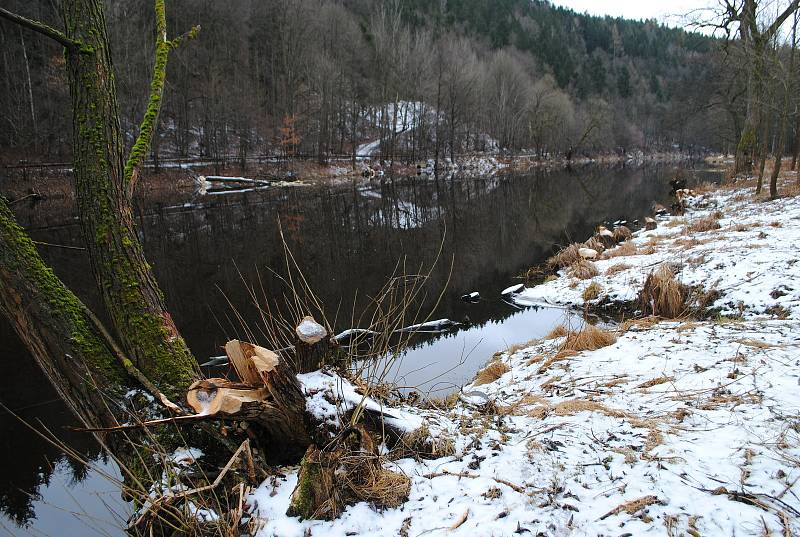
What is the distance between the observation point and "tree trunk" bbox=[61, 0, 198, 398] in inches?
118

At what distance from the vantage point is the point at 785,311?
5957 millimetres

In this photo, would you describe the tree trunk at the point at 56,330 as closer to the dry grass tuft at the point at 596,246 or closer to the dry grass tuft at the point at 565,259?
the dry grass tuft at the point at 565,259

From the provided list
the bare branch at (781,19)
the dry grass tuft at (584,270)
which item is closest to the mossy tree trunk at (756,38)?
the bare branch at (781,19)

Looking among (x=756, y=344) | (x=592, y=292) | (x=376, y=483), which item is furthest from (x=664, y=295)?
(x=376, y=483)

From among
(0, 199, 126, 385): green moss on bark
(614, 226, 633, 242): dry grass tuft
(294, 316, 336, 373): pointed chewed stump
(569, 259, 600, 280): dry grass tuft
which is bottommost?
(569, 259, 600, 280): dry grass tuft

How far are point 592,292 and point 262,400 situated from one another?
7.94 meters

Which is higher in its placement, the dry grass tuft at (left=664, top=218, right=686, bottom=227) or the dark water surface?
the dry grass tuft at (left=664, top=218, right=686, bottom=227)

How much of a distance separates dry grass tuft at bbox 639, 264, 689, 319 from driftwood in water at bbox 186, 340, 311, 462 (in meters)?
6.31

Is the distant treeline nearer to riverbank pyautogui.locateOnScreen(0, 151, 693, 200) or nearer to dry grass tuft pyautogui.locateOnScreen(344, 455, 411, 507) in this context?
riverbank pyautogui.locateOnScreen(0, 151, 693, 200)

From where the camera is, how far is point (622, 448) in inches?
122

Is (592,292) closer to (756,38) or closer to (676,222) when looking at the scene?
(676,222)

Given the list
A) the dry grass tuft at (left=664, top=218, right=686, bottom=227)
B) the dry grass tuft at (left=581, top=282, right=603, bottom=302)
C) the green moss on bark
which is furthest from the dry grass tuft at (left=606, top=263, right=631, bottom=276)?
the green moss on bark

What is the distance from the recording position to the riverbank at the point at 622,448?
2469 millimetres

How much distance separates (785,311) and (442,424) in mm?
5127
